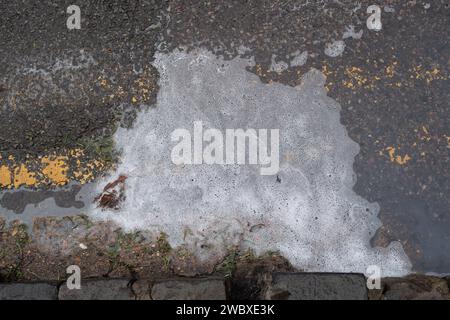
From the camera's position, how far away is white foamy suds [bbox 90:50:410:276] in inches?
102

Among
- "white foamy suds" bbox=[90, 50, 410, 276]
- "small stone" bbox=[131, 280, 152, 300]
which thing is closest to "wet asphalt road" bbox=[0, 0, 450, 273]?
"white foamy suds" bbox=[90, 50, 410, 276]

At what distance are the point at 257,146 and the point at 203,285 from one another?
0.78m

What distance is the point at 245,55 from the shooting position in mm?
2721

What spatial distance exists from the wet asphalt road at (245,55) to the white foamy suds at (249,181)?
88 millimetres

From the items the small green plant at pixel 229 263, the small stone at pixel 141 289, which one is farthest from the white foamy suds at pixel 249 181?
the small stone at pixel 141 289

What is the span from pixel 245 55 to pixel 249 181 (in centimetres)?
69

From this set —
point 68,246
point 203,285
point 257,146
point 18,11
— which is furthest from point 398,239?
point 18,11

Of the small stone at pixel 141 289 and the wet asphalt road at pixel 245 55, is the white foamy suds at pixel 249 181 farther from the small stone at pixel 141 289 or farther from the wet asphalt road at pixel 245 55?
the small stone at pixel 141 289

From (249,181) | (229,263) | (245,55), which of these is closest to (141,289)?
(229,263)

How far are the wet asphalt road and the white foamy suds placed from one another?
0.29 feet

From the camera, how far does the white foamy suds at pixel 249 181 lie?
2592mm

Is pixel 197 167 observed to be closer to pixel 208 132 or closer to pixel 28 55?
pixel 208 132

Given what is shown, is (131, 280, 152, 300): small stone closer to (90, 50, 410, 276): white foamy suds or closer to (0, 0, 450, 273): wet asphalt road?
(90, 50, 410, 276): white foamy suds

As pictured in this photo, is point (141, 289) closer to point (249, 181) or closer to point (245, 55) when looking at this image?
point (249, 181)
